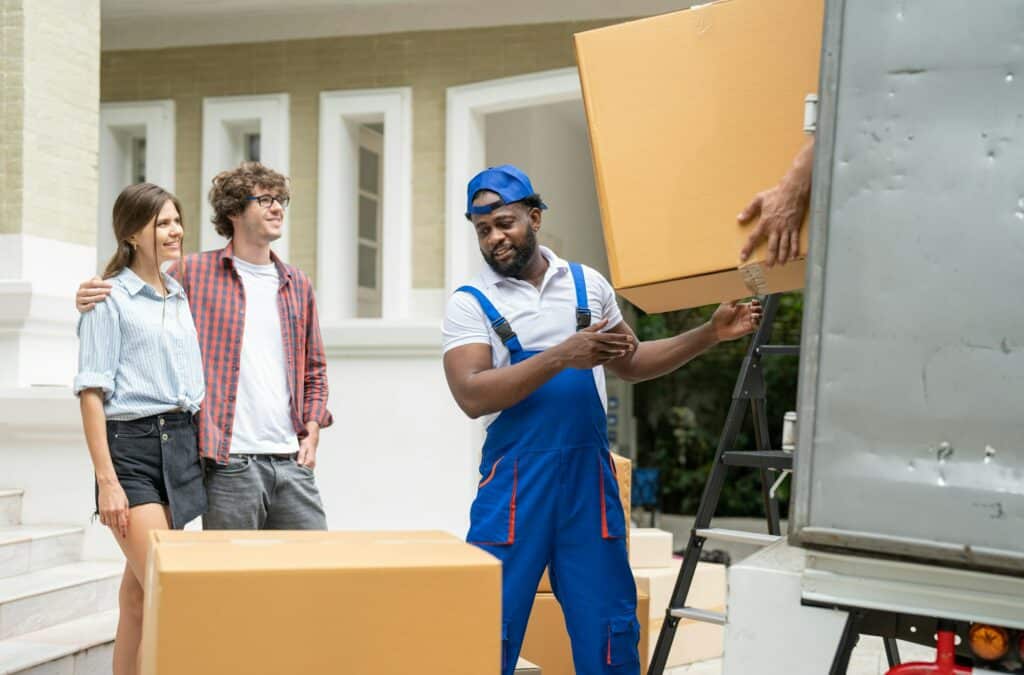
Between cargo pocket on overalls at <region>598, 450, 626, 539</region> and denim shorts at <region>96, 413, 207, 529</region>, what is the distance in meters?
1.08

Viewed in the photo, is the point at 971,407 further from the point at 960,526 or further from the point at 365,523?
the point at 365,523

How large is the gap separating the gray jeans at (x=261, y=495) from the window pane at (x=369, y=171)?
561cm

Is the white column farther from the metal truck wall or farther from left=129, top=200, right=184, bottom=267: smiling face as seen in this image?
the metal truck wall

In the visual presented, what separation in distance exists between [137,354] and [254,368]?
384mm

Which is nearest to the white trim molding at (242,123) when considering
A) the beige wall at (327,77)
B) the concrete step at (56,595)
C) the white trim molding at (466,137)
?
the beige wall at (327,77)

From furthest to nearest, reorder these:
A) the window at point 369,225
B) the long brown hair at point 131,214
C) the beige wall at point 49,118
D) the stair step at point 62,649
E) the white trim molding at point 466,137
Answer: the window at point 369,225 → the white trim molding at point 466,137 → the beige wall at point 49,118 → the stair step at point 62,649 → the long brown hair at point 131,214

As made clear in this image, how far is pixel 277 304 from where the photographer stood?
11.0ft

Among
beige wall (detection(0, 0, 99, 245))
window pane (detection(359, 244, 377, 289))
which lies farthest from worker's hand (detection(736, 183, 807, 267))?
window pane (detection(359, 244, 377, 289))

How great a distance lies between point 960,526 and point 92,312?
2.19 m

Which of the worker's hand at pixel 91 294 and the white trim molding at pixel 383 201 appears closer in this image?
the worker's hand at pixel 91 294

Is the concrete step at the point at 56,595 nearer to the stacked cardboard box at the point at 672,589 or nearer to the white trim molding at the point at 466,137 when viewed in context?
the stacked cardboard box at the point at 672,589

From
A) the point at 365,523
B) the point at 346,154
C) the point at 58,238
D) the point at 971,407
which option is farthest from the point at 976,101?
the point at 346,154

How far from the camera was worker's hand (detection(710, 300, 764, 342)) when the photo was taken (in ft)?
9.57

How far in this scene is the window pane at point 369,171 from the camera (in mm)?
8672
